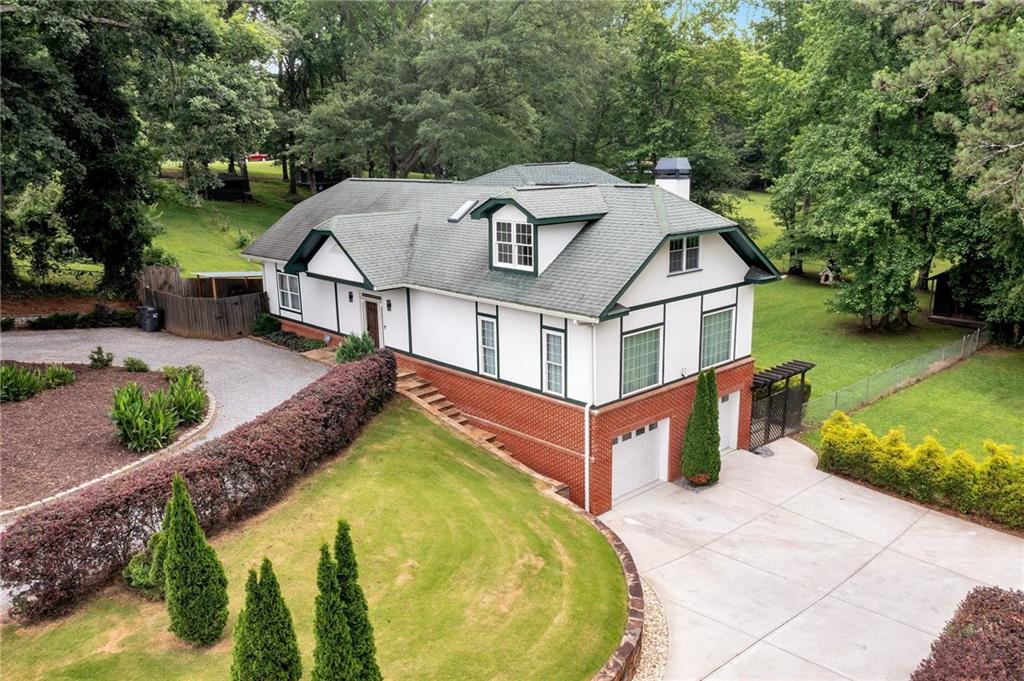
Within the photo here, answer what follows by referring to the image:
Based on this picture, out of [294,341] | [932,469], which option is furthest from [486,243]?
[932,469]

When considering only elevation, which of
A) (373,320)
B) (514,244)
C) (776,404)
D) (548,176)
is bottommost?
(776,404)

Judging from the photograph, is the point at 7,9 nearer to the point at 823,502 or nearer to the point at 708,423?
the point at 708,423

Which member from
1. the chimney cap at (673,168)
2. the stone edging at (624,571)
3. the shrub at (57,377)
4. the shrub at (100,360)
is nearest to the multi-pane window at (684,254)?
the chimney cap at (673,168)

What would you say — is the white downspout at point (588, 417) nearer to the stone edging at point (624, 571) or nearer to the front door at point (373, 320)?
the stone edging at point (624, 571)

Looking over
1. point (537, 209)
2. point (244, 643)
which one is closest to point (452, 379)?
point (537, 209)

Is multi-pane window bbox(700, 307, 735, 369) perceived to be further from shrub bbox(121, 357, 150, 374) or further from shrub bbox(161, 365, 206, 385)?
shrub bbox(121, 357, 150, 374)

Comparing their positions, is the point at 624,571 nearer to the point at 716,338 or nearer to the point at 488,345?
the point at 488,345
